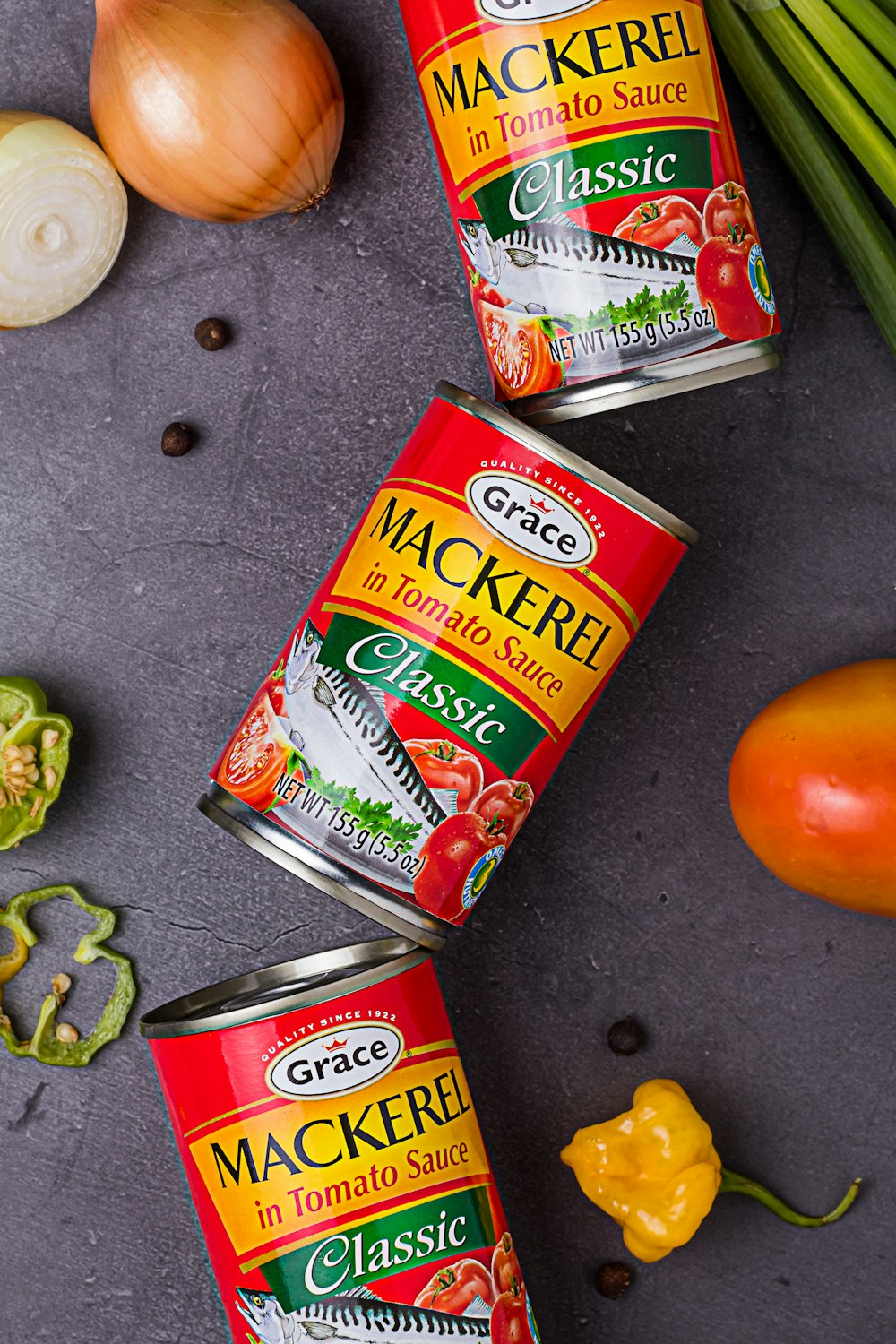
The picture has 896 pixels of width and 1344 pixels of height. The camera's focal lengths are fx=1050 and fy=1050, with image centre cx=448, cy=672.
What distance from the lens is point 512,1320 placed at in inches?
38.7

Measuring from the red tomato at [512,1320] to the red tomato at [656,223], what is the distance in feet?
3.18

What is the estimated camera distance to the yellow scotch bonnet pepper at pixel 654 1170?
3.75 ft

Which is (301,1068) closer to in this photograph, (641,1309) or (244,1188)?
(244,1188)

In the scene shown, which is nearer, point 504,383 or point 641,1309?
point 504,383

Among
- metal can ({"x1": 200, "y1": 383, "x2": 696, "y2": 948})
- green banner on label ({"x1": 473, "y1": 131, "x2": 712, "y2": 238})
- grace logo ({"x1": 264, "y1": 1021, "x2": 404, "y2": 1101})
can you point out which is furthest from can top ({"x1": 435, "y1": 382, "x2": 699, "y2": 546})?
grace logo ({"x1": 264, "y1": 1021, "x2": 404, "y2": 1101})

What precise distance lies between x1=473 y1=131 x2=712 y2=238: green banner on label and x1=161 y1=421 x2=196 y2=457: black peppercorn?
51cm

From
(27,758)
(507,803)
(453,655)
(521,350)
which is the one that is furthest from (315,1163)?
(521,350)

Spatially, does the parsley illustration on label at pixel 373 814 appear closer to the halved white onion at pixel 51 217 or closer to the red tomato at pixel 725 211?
the red tomato at pixel 725 211

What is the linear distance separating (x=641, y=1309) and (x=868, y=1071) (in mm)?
392

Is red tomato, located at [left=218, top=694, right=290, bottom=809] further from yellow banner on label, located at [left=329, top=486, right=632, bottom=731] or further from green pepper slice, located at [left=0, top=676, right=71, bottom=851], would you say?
green pepper slice, located at [left=0, top=676, right=71, bottom=851]

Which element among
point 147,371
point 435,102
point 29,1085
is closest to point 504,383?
point 435,102

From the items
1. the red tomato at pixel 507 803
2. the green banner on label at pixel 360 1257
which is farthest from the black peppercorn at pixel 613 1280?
the red tomato at pixel 507 803

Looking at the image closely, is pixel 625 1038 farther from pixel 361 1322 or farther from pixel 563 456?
pixel 563 456

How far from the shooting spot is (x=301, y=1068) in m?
0.93
